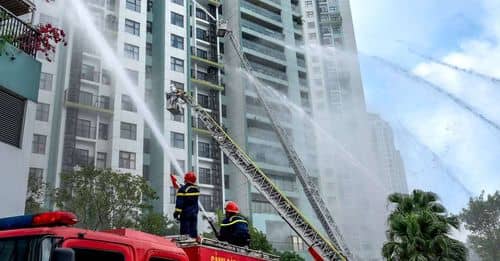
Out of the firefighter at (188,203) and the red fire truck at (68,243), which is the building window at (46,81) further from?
the red fire truck at (68,243)

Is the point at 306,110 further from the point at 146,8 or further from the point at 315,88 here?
the point at 146,8

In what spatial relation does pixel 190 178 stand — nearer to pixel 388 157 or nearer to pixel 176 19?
pixel 176 19

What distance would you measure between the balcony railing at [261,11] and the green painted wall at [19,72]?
46952 mm

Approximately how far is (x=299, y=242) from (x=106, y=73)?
2572 cm

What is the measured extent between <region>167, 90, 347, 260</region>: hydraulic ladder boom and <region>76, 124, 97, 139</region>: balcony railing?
1662 centimetres

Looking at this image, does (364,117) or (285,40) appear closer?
(364,117)

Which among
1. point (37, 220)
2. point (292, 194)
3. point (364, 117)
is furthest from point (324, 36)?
point (37, 220)

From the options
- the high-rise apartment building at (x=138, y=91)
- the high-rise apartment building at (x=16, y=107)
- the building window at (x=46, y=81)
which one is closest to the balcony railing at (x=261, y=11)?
the high-rise apartment building at (x=138, y=91)

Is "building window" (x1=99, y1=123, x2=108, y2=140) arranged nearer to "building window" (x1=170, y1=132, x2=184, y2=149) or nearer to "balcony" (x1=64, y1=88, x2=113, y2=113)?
"balcony" (x1=64, y1=88, x2=113, y2=113)

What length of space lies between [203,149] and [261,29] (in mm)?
18560

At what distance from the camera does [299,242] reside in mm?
48188

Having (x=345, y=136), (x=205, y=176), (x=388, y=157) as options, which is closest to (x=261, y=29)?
(x=345, y=136)

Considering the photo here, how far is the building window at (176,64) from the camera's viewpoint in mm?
46000

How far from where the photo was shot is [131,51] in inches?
1682
